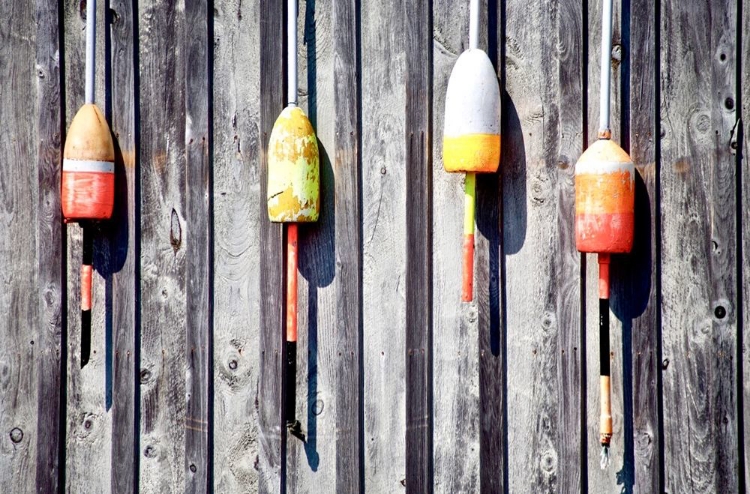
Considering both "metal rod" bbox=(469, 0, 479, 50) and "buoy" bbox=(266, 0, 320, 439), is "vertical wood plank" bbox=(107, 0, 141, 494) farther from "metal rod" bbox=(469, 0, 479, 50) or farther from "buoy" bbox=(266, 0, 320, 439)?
"metal rod" bbox=(469, 0, 479, 50)

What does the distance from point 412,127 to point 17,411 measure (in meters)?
1.70

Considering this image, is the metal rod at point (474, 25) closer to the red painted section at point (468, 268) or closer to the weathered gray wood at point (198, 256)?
the red painted section at point (468, 268)

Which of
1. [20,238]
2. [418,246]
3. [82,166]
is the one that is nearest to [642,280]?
[418,246]

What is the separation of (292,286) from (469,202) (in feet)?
2.01

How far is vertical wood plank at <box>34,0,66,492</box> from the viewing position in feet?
7.73

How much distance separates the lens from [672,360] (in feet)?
6.44

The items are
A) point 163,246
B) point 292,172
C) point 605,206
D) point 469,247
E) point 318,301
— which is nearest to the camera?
point 605,206

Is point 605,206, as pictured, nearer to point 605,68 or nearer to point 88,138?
point 605,68

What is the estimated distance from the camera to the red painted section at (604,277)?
1.94 m

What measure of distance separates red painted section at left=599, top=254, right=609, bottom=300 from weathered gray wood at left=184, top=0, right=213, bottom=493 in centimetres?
126

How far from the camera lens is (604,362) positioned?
6.35 feet

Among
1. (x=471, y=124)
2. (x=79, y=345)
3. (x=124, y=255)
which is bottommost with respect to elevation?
(x=79, y=345)

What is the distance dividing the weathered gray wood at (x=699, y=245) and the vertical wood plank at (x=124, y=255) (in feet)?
A: 5.63

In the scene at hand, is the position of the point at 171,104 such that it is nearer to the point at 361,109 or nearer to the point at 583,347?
the point at 361,109
